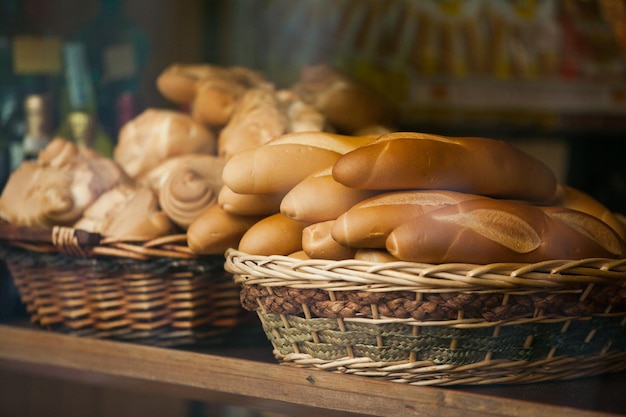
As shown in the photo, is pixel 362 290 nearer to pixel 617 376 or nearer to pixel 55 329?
pixel 617 376

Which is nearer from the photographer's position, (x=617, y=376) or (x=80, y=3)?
(x=617, y=376)

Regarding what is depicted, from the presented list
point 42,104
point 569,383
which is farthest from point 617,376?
point 42,104

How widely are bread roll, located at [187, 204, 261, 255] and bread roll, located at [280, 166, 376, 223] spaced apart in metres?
0.10

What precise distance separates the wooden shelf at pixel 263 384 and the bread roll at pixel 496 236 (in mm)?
121

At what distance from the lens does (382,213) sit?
705mm

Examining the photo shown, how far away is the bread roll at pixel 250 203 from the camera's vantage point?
83cm

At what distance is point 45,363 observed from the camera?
99 centimetres

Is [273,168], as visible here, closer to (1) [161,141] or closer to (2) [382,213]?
(2) [382,213]

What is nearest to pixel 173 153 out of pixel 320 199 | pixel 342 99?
pixel 342 99

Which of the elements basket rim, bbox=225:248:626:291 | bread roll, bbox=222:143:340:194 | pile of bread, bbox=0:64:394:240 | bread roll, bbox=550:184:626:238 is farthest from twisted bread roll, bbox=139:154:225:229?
bread roll, bbox=550:184:626:238

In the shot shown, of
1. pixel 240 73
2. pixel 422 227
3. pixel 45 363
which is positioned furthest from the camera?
pixel 240 73

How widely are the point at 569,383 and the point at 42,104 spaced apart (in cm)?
84

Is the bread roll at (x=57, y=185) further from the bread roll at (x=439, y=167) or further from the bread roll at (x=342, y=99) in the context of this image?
the bread roll at (x=439, y=167)

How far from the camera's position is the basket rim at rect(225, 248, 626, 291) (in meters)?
0.68
